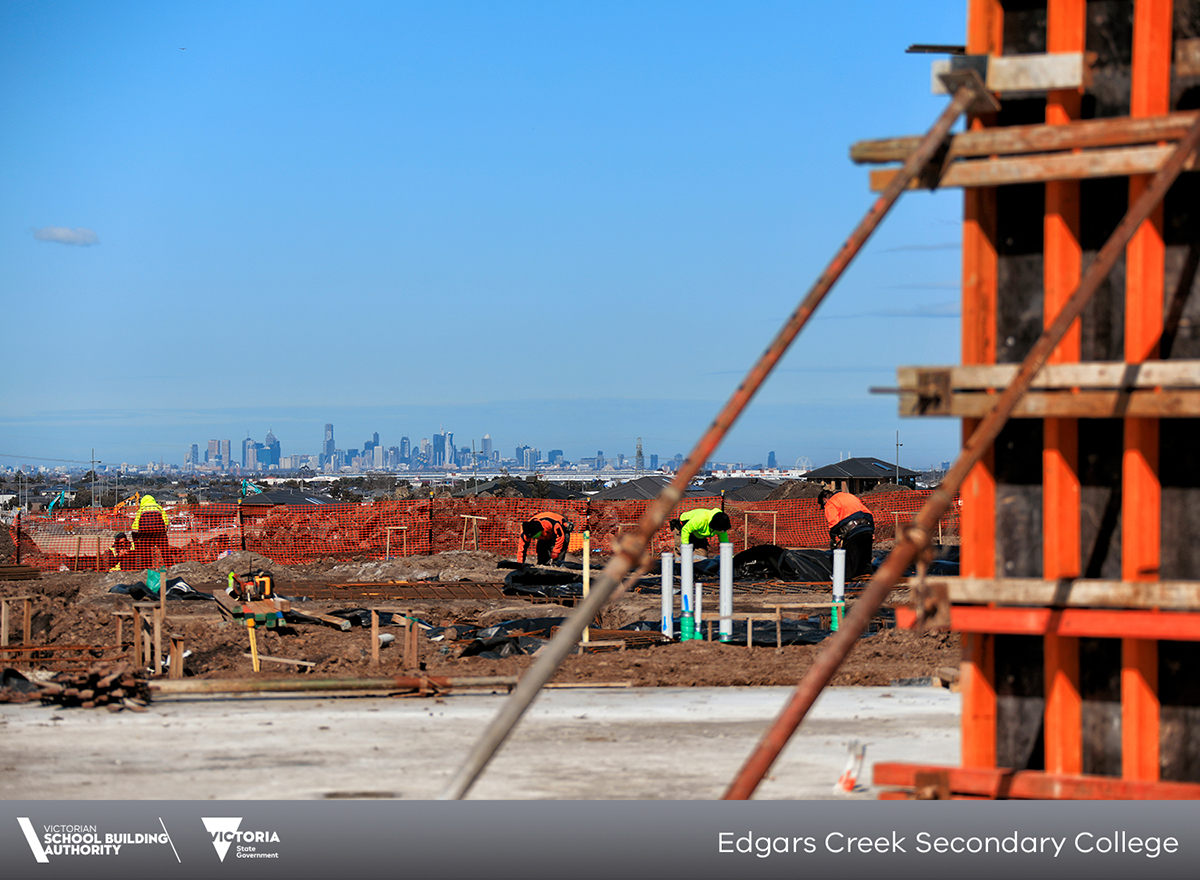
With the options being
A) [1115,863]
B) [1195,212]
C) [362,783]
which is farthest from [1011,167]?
[362,783]

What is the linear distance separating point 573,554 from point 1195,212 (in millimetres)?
30173

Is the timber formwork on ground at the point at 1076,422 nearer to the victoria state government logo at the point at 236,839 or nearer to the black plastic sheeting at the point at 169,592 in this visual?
the victoria state government logo at the point at 236,839

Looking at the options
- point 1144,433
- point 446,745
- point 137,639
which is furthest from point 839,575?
point 1144,433

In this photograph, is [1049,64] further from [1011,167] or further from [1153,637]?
[1153,637]

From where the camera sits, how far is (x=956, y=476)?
457 cm

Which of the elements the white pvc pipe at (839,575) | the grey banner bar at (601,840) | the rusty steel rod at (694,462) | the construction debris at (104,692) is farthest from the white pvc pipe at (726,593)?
the rusty steel rod at (694,462)

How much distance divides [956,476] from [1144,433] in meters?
1.03

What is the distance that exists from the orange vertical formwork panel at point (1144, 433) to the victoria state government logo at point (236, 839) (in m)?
3.75

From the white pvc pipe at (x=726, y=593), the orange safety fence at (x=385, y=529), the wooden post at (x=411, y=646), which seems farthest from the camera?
the orange safety fence at (x=385, y=529)

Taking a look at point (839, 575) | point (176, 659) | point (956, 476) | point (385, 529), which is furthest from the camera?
point (385, 529)

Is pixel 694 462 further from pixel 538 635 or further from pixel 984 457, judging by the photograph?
pixel 538 635

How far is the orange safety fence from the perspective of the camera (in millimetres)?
36781

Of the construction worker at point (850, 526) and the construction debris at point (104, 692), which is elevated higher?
the construction worker at point (850, 526)

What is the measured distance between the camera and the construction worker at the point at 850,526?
838 inches
